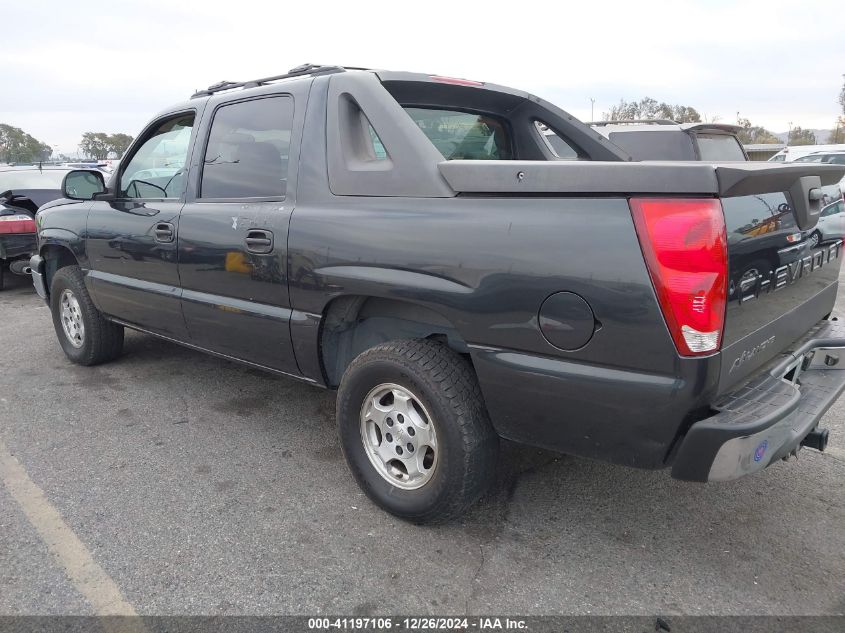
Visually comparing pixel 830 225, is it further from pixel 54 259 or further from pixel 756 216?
pixel 54 259

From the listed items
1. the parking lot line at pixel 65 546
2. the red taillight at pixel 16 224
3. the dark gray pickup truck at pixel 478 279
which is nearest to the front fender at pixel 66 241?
the dark gray pickup truck at pixel 478 279

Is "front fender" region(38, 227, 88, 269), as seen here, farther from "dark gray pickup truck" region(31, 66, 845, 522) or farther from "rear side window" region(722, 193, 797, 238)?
"rear side window" region(722, 193, 797, 238)

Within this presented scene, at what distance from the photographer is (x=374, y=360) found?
2766 mm

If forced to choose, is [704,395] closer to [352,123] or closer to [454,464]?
[454,464]

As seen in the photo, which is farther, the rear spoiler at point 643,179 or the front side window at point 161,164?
the front side window at point 161,164

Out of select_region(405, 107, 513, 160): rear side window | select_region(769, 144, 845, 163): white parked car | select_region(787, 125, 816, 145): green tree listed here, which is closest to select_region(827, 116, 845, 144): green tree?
select_region(787, 125, 816, 145): green tree

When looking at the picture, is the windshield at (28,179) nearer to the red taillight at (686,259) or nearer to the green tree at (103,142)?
the red taillight at (686,259)

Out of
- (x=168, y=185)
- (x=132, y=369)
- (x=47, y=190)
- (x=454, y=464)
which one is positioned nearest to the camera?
(x=454, y=464)

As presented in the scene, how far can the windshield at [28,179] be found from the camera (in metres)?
9.24

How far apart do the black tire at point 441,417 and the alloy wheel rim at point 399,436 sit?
0.11ft

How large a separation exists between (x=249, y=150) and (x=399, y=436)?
1770 millimetres

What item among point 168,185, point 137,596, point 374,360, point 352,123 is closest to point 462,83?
point 352,123

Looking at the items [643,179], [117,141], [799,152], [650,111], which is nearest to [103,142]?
[117,141]

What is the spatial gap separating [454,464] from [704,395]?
0.98 metres
